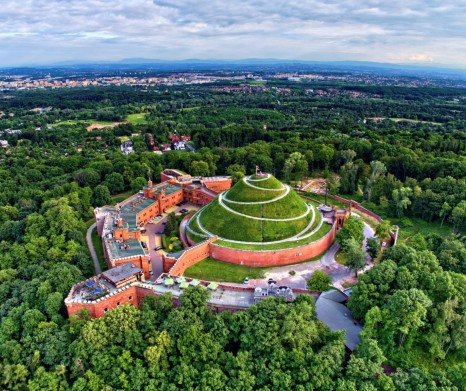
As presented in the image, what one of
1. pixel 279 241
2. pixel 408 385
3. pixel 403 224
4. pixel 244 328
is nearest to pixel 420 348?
pixel 408 385

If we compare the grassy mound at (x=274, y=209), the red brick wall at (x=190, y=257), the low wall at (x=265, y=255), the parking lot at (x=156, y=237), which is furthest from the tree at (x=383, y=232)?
the parking lot at (x=156, y=237)

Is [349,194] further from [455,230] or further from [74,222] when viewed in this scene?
[74,222]

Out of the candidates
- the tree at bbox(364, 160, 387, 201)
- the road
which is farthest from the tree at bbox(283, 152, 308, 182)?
the road

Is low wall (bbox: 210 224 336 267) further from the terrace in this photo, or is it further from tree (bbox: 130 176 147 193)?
tree (bbox: 130 176 147 193)

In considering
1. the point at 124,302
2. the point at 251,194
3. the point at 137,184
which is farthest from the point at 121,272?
the point at 137,184

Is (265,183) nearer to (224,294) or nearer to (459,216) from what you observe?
(224,294)
